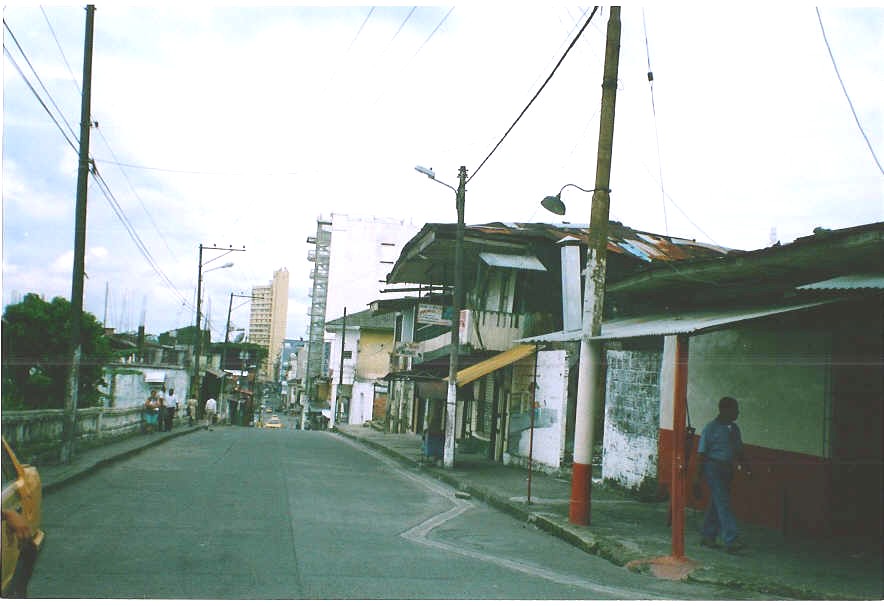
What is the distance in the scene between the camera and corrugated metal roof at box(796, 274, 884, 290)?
762 centimetres

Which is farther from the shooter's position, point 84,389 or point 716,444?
point 84,389

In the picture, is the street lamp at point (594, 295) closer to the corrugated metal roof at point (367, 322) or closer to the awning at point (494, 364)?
the awning at point (494, 364)

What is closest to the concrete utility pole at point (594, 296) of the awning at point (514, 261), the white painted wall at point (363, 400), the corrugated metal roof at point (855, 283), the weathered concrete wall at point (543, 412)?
the corrugated metal roof at point (855, 283)

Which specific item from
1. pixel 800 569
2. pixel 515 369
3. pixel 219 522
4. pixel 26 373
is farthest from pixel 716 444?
pixel 26 373

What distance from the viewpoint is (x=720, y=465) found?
8.73 m

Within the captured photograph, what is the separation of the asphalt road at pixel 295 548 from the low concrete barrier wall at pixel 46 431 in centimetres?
125

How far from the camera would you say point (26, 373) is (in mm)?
20000

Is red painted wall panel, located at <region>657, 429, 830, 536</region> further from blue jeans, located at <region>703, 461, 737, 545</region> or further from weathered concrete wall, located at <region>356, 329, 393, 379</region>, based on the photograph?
weathered concrete wall, located at <region>356, 329, 393, 379</region>

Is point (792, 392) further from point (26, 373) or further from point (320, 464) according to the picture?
point (26, 373)

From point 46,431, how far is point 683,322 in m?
11.8

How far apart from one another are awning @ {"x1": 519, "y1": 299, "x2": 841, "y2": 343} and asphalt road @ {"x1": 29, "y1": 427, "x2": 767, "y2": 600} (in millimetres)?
2607

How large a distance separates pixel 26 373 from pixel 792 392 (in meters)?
18.3

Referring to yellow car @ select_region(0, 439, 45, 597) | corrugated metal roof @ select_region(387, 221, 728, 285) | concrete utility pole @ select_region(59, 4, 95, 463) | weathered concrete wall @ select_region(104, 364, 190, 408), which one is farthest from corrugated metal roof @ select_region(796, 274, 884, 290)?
weathered concrete wall @ select_region(104, 364, 190, 408)

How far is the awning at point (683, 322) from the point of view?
26.1ft
